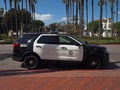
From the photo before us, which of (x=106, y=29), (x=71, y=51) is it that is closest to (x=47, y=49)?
(x=71, y=51)

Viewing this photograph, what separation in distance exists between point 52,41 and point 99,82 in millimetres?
4333

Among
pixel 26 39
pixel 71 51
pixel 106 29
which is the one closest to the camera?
pixel 71 51

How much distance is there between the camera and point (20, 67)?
1535 centimetres

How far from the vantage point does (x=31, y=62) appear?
1460 centimetres

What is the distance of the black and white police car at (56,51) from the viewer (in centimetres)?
1445

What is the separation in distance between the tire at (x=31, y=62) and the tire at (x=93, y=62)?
7.39ft

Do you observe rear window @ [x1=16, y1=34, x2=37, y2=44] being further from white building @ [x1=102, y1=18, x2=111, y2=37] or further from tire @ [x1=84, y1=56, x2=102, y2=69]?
white building @ [x1=102, y1=18, x2=111, y2=37]

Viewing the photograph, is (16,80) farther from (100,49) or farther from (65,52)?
(100,49)

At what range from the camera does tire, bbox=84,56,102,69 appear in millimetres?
14641

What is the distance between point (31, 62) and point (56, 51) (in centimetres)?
125

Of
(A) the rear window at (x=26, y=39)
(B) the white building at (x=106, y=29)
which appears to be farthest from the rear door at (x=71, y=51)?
(B) the white building at (x=106, y=29)

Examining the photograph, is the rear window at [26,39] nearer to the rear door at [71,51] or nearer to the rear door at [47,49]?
the rear door at [47,49]

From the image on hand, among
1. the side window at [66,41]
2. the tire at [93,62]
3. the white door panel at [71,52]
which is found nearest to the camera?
the white door panel at [71,52]

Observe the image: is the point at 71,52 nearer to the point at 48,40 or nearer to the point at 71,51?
the point at 71,51
